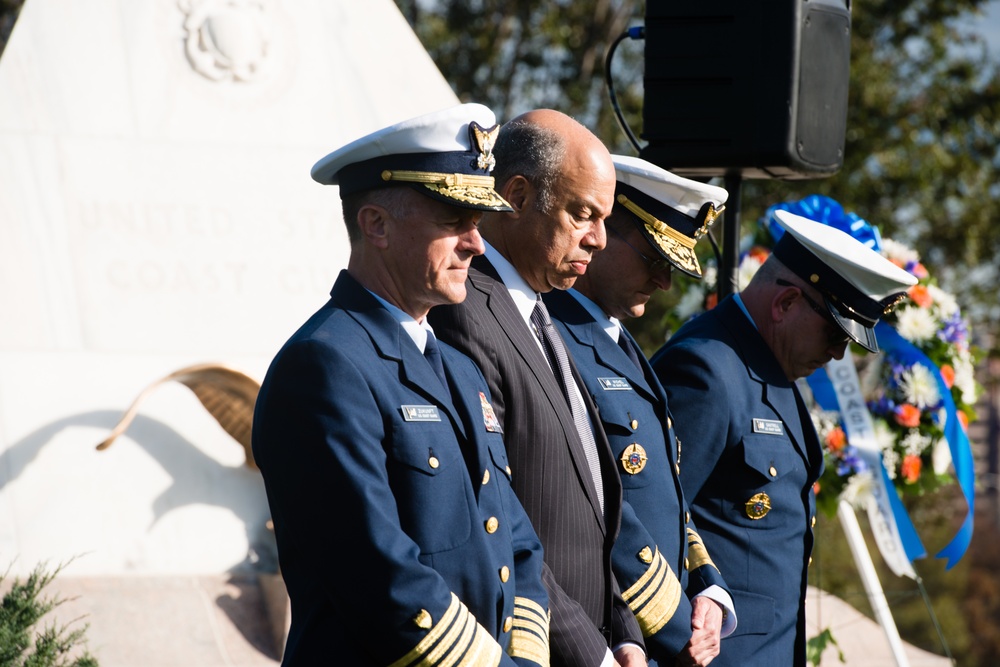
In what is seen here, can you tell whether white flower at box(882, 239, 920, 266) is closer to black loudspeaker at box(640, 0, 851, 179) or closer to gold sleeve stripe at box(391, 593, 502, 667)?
black loudspeaker at box(640, 0, 851, 179)

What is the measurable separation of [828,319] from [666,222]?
67cm

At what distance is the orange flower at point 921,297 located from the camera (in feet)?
18.0

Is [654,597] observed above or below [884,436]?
above

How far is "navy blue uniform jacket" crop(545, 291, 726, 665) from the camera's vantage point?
2.92 m

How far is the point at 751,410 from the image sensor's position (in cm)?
353

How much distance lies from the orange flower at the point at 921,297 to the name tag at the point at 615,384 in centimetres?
272

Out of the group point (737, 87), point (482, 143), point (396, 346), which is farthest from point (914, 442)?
point (396, 346)

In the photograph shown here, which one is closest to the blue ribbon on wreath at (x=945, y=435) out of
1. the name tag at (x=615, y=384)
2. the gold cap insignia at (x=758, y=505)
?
the gold cap insignia at (x=758, y=505)

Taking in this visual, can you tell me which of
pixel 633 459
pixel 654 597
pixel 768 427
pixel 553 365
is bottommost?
pixel 654 597

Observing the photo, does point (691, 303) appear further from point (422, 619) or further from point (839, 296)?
point (422, 619)

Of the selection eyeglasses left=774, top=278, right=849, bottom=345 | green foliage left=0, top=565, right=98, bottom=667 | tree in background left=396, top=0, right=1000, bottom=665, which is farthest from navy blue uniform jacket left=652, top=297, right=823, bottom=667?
tree in background left=396, top=0, right=1000, bottom=665

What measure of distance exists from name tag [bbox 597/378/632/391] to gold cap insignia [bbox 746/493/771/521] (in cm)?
55

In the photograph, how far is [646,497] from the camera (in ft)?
10.1

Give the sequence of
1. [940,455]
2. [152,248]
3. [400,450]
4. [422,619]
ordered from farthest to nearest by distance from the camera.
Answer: [152,248] < [940,455] < [400,450] < [422,619]
